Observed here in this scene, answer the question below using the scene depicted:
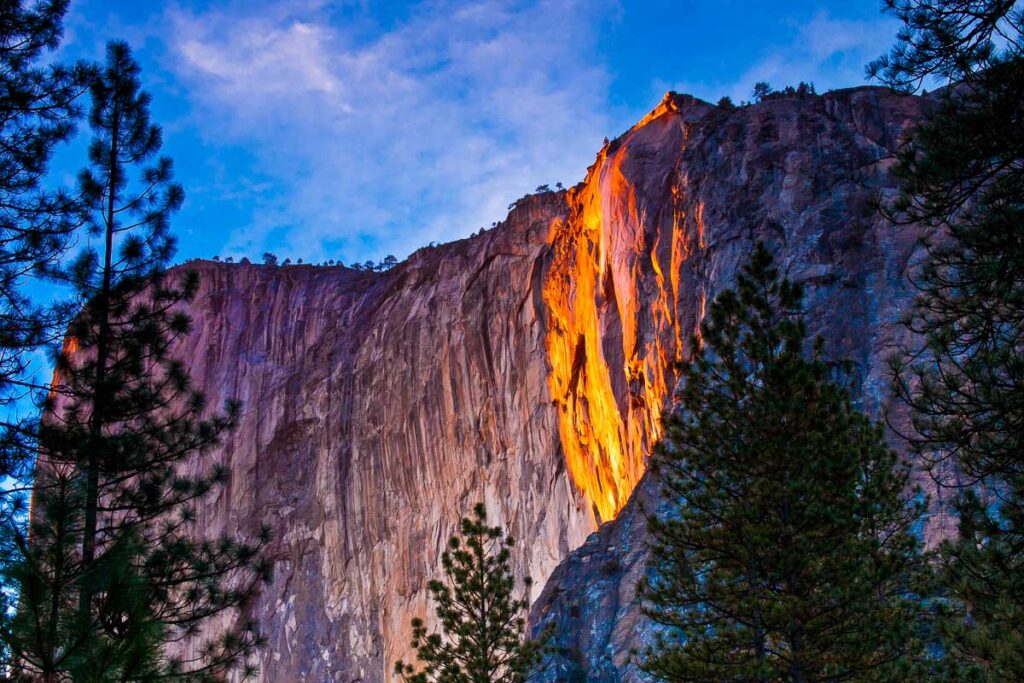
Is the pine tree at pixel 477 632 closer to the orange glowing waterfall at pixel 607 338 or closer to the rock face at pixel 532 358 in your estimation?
the rock face at pixel 532 358

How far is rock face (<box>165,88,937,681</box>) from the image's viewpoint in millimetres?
27547

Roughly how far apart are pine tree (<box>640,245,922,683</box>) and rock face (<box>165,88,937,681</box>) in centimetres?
976

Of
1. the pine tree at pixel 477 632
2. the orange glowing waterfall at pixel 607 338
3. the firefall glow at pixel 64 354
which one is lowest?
the pine tree at pixel 477 632

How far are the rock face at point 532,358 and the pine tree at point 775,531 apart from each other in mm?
9757

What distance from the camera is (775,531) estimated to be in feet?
44.2

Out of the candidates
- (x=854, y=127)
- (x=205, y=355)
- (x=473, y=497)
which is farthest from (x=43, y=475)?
(x=205, y=355)

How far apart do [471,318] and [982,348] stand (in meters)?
36.7

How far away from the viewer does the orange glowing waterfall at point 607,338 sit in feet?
Result: 105

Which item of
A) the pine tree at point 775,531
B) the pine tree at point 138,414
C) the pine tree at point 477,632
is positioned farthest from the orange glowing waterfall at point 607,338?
the pine tree at point 138,414

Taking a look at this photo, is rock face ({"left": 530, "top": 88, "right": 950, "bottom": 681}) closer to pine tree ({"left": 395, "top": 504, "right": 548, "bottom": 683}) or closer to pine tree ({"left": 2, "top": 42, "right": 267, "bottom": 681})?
pine tree ({"left": 395, "top": 504, "right": 548, "bottom": 683})

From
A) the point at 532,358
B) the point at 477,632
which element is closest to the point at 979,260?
the point at 477,632

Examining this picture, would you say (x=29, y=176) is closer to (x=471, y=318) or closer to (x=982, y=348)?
(x=982, y=348)

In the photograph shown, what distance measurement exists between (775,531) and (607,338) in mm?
22400

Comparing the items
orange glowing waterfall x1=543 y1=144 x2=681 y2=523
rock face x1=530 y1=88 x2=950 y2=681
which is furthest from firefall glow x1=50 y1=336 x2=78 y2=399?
orange glowing waterfall x1=543 y1=144 x2=681 y2=523
